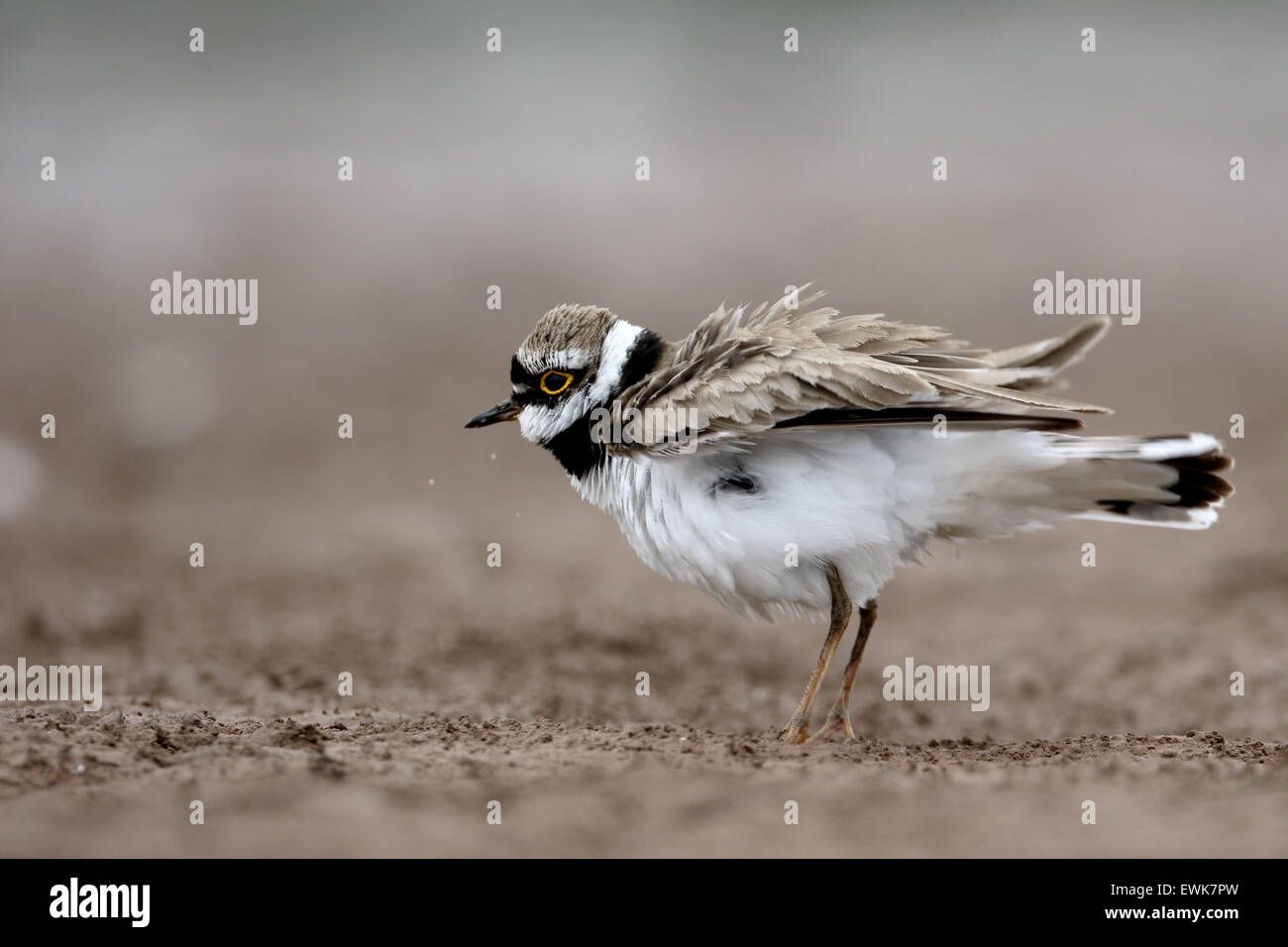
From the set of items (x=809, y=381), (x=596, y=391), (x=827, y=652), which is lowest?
(x=827, y=652)

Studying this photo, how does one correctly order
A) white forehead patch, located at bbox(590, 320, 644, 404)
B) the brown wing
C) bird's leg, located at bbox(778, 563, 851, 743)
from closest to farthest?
the brown wing → bird's leg, located at bbox(778, 563, 851, 743) → white forehead patch, located at bbox(590, 320, 644, 404)

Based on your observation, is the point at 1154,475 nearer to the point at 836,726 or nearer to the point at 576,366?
the point at 836,726

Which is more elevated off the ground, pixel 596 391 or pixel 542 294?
pixel 542 294

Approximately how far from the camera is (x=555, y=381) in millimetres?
6145

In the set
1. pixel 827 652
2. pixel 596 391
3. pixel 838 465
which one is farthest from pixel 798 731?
pixel 596 391

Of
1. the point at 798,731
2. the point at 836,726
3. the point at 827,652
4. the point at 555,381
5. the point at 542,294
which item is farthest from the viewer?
the point at 542,294

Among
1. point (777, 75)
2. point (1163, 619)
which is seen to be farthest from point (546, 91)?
point (1163, 619)

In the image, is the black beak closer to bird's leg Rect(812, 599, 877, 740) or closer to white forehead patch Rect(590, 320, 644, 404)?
white forehead patch Rect(590, 320, 644, 404)

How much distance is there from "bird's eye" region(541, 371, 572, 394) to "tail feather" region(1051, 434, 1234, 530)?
89.5 inches

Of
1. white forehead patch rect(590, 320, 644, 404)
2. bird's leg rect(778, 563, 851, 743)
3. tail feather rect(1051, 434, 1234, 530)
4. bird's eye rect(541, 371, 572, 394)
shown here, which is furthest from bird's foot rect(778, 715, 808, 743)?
bird's eye rect(541, 371, 572, 394)

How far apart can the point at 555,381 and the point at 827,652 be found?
6.02 feet

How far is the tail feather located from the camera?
5.19 m

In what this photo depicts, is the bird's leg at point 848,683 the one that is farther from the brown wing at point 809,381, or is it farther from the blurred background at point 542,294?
the brown wing at point 809,381

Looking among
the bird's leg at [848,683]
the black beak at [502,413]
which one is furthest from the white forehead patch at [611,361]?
the bird's leg at [848,683]
